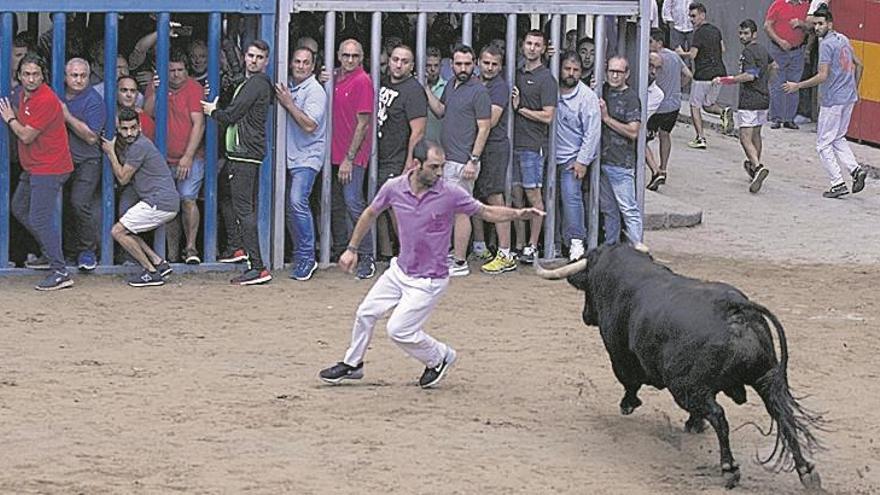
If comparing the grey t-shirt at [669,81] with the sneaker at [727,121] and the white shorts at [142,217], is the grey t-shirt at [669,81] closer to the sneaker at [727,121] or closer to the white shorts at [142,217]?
the sneaker at [727,121]

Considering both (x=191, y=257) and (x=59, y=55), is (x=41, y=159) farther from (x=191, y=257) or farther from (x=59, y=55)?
(x=191, y=257)

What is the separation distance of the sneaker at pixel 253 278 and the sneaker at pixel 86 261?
1.10 m

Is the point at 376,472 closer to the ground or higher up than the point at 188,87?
closer to the ground

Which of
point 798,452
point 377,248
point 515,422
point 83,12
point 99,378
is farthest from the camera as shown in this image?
point 377,248

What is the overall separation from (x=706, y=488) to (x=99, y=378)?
12.9ft

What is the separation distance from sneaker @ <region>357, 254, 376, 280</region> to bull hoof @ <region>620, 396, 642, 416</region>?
14.1ft

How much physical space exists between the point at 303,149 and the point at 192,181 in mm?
923

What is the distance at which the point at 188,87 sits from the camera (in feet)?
44.5

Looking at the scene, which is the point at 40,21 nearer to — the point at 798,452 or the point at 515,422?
the point at 515,422

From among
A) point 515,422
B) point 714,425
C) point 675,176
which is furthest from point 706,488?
point 675,176

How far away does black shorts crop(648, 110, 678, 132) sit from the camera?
56.8ft

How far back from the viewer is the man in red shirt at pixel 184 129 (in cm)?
1351

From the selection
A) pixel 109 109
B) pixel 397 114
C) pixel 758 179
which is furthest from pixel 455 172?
pixel 758 179

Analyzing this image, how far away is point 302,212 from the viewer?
13.7m
